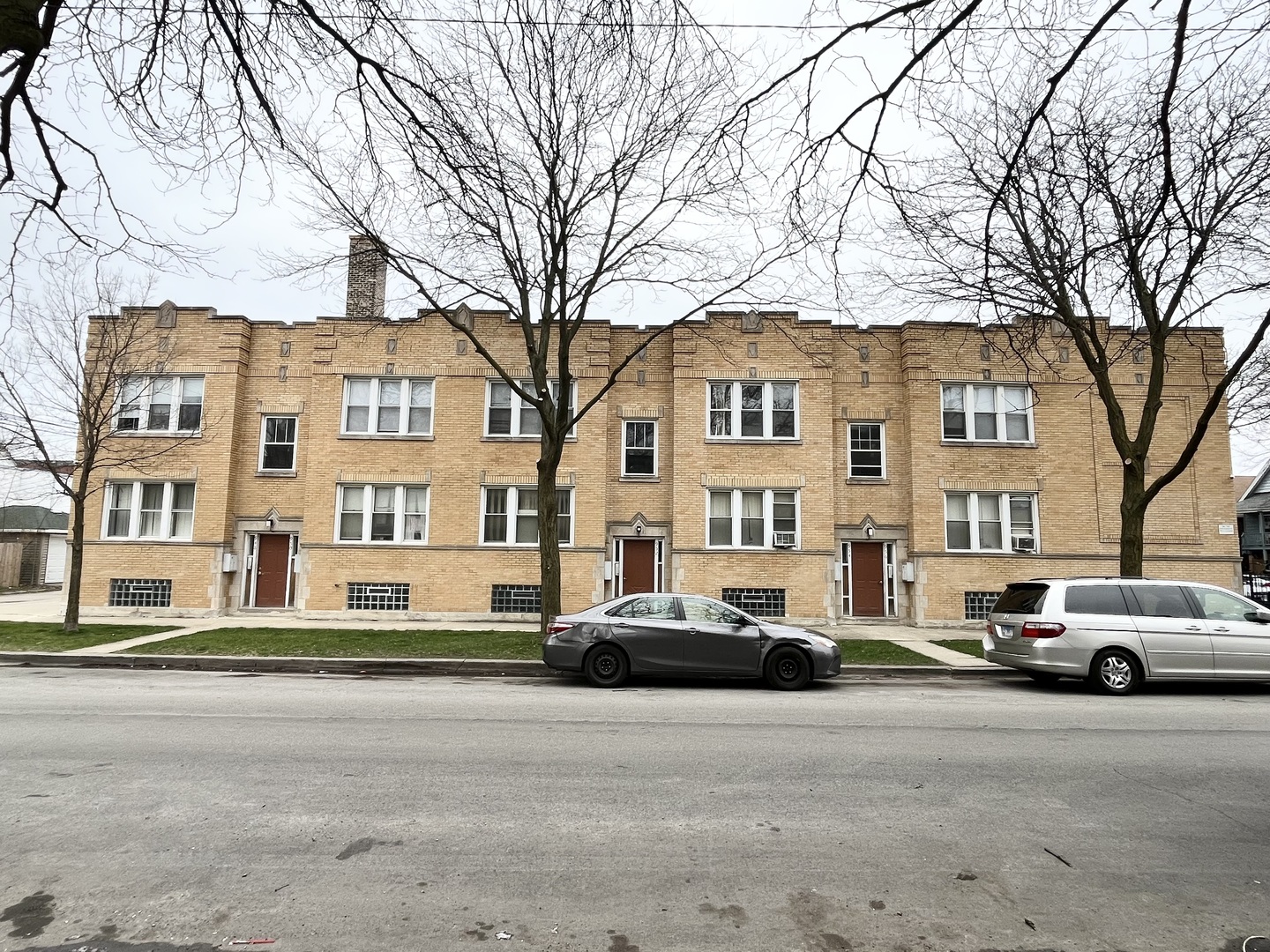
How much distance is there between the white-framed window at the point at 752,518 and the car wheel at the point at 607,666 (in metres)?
8.65

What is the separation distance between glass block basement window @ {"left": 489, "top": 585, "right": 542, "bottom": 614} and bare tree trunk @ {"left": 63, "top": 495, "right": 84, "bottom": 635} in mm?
8531

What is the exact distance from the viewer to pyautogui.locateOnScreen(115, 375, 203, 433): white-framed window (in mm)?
19812

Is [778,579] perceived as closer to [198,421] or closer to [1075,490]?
[1075,490]

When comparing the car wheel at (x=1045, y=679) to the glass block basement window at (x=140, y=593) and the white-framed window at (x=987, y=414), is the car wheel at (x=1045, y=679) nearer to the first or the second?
the white-framed window at (x=987, y=414)

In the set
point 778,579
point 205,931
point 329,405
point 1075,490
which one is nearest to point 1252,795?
point 205,931

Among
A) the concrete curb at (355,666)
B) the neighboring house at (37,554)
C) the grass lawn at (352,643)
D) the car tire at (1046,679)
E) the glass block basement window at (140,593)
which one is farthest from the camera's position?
the neighboring house at (37,554)

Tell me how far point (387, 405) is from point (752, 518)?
9896 millimetres

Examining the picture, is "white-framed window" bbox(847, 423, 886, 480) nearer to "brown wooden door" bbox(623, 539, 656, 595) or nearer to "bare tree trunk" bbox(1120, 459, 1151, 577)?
"brown wooden door" bbox(623, 539, 656, 595)

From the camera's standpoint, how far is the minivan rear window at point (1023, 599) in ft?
36.6

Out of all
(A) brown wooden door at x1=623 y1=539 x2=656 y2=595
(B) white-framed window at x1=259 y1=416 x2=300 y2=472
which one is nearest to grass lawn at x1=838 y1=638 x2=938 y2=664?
(A) brown wooden door at x1=623 y1=539 x2=656 y2=595

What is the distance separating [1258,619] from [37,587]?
3859cm

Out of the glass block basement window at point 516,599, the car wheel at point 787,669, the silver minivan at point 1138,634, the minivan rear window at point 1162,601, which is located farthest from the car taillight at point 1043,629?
the glass block basement window at point 516,599

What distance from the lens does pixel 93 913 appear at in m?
3.46

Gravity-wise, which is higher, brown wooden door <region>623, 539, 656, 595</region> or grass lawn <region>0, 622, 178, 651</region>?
brown wooden door <region>623, 539, 656, 595</region>
